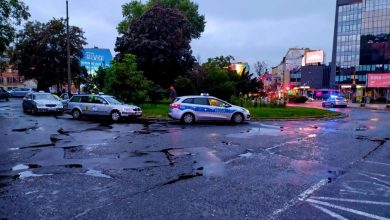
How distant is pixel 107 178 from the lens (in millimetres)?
7012

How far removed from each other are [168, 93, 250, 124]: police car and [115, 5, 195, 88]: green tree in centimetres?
1907

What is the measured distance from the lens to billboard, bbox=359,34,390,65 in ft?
291

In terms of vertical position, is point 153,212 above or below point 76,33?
below

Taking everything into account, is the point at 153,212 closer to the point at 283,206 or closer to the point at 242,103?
the point at 283,206

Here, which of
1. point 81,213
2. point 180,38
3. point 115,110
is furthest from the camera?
point 180,38

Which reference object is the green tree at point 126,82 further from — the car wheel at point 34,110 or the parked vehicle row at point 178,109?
the car wheel at point 34,110

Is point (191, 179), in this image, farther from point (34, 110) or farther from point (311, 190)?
point (34, 110)

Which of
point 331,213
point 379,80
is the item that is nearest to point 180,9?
point 379,80

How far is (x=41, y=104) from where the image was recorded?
24750 millimetres

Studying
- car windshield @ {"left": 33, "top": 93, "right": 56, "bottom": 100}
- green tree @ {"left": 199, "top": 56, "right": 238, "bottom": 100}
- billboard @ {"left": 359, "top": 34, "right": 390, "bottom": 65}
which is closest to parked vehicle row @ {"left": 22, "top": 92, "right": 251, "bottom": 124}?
car windshield @ {"left": 33, "top": 93, "right": 56, "bottom": 100}

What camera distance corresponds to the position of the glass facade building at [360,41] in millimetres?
89938

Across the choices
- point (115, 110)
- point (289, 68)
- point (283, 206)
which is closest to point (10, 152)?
point (283, 206)

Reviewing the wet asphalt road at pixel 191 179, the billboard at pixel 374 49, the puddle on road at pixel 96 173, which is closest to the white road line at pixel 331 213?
the wet asphalt road at pixel 191 179

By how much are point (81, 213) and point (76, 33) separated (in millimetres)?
46528
